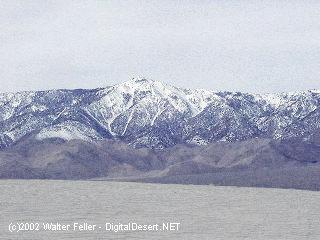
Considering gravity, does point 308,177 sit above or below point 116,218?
above

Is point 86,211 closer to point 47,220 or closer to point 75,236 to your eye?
point 47,220

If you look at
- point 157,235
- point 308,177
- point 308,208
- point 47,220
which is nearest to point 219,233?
point 157,235

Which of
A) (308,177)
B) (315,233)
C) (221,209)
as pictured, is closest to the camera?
(315,233)

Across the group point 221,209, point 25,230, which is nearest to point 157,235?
point 25,230

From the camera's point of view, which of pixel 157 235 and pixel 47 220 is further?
pixel 47 220

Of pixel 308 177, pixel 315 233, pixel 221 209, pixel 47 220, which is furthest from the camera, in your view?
pixel 308 177

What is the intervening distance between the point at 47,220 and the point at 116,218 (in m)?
4.07

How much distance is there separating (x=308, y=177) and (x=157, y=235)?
118 m

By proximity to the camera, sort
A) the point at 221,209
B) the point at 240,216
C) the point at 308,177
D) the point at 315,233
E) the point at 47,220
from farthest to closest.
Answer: the point at 308,177 → the point at 221,209 → the point at 240,216 → the point at 47,220 → the point at 315,233

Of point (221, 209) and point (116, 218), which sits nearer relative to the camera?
point (116, 218)

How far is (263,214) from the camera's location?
44562 mm

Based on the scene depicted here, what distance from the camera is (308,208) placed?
50719 millimetres

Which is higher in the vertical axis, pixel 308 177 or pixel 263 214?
pixel 308 177

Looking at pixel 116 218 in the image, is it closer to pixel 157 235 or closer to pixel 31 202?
pixel 157 235
